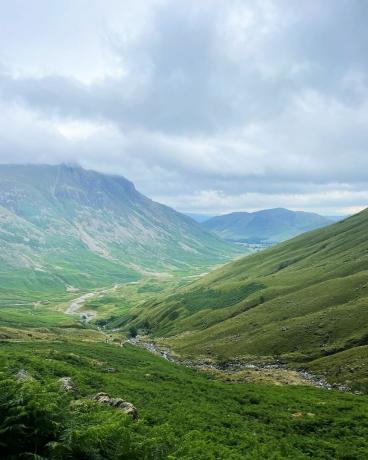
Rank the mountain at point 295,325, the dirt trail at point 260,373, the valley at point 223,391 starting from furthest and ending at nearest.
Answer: the mountain at point 295,325
the dirt trail at point 260,373
the valley at point 223,391

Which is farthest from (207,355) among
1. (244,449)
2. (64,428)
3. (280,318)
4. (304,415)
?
(64,428)

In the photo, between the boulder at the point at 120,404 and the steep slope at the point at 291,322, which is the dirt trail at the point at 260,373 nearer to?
the steep slope at the point at 291,322

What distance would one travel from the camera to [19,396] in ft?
69.6

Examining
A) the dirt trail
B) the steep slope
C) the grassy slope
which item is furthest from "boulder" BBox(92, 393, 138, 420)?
the steep slope

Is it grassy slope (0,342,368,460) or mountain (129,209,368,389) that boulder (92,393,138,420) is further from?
mountain (129,209,368,389)

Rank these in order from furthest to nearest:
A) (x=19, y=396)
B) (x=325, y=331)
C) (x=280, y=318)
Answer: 1. (x=280, y=318)
2. (x=325, y=331)
3. (x=19, y=396)

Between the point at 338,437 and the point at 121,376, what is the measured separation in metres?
34.8

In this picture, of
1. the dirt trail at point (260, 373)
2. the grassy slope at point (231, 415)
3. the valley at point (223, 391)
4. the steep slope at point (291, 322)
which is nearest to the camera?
the valley at point (223, 391)

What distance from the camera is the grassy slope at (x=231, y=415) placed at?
3588cm

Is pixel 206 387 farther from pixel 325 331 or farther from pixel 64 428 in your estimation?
pixel 325 331

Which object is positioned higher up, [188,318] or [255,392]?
[255,392]

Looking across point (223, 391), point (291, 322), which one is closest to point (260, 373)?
point (223, 391)

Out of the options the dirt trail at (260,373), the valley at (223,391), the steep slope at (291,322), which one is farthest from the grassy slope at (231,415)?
the steep slope at (291,322)

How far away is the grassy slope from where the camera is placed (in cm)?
3588
